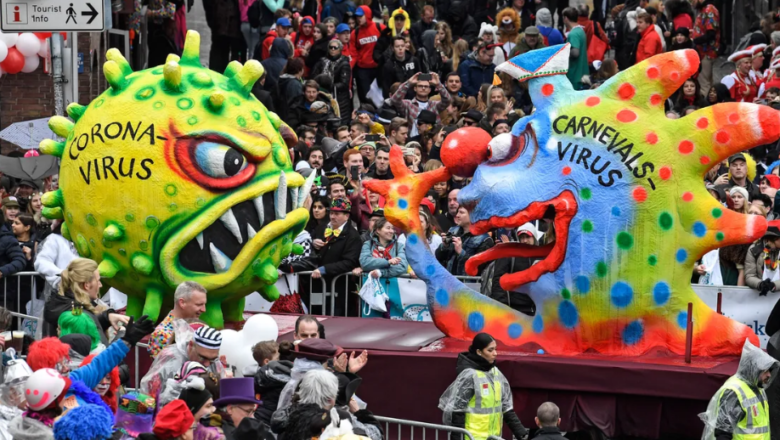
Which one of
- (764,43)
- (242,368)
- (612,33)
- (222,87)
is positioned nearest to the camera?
(242,368)

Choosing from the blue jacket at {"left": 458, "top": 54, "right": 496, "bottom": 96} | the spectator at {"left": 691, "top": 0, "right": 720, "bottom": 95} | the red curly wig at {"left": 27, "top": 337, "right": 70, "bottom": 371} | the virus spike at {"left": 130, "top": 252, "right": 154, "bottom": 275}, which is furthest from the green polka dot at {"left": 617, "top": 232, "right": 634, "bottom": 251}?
the spectator at {"left": 691, "top": 0, "right": 720, "bottom": 95}

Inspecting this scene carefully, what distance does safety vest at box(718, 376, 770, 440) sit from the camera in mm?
9484

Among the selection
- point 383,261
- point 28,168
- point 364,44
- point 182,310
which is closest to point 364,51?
point 364,44

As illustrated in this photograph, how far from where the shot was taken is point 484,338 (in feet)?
32.1

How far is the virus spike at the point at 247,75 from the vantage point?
11.6m

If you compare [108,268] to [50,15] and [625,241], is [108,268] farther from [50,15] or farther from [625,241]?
[625,241]

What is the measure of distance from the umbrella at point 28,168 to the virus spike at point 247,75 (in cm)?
404

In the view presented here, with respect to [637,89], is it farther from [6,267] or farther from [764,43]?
[764,43]

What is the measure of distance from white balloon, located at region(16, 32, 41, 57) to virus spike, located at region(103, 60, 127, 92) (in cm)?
659

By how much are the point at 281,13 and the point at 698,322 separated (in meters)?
10.9

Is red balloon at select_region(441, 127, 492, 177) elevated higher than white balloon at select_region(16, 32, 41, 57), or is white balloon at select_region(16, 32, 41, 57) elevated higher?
white balloon at select_region(16, 32, 41, 57)

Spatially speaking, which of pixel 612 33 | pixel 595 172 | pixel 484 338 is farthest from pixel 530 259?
pixel 612 33

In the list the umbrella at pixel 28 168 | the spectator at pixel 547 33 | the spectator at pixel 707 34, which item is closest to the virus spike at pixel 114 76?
the umbrella at pixel 28 168

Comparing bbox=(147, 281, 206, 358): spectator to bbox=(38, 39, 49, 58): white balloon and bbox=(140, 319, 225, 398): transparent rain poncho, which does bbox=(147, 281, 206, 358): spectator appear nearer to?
bbox=(140, 319, 225, 398): transparent rain poncho
